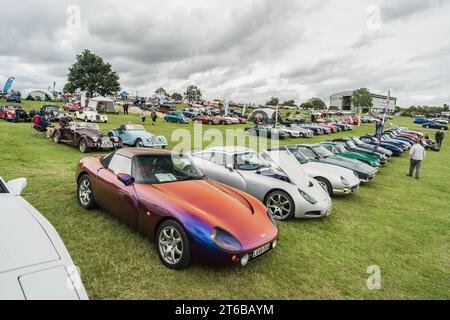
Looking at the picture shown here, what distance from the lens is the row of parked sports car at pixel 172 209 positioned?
2074 mm

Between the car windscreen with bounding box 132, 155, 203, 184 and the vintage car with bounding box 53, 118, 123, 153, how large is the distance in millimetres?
7892

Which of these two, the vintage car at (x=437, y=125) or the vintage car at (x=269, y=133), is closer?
the vintage car at (x=269, y=133)

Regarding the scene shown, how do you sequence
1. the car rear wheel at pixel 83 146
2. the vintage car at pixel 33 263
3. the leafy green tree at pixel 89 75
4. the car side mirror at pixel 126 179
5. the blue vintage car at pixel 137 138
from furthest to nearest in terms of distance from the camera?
the leafy green tree at pixel 89 75 → the blue vintage car at pixel 137 138 → the car rear wheel at pixel 83 146 → the car side mirror at pixel 126 179 → the vintage car at pixel 33 263

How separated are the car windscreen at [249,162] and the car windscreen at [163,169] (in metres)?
1.79

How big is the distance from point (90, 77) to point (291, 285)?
63540mm

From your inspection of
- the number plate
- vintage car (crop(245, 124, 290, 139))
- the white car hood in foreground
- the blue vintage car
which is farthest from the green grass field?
vintage car (crop(245, 124, 290, 139))

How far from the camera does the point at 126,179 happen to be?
400cm

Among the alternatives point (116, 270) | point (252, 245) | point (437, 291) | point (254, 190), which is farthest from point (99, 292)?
point (437, 291)

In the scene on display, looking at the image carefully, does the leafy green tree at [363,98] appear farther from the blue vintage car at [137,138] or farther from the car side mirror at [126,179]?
the car side mirror at [126,179]

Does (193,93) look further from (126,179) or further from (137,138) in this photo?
(126,179)

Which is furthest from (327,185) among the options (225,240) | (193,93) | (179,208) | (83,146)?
(193,93)

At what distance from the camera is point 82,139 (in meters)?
11.5

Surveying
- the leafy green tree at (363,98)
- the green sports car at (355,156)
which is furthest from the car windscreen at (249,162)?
the leafy green tree at (363,98)

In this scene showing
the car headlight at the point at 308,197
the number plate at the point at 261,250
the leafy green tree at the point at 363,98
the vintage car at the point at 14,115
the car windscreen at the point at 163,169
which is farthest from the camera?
the leafy green tree at the point at 363,98
